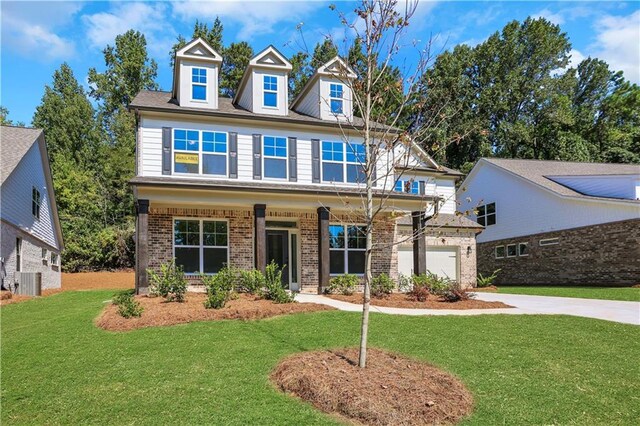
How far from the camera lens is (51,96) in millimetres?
39031

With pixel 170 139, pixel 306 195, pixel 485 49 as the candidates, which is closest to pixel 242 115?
pixel 170 139

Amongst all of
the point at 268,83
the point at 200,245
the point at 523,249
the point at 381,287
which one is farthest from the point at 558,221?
the point at 200,245

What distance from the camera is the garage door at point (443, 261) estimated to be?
811 inches

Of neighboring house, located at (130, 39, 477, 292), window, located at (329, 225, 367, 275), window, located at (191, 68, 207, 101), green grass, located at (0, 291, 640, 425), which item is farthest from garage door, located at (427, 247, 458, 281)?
window, located at (191, 68, 207, 101)

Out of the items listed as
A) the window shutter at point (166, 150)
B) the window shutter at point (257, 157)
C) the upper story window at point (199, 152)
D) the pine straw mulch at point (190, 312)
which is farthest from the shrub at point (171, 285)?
the window shutter at point (257, 157)

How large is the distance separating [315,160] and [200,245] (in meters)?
4.71

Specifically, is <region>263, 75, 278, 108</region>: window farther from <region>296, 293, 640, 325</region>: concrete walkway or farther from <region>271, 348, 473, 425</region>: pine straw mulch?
<region>271, 348, 473, 425</region>: pine straw mulch

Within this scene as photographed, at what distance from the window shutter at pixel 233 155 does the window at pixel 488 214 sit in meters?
17.7

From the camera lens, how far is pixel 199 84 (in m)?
15.5

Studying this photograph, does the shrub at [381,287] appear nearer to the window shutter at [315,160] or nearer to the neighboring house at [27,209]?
the window shutter at [315,160]

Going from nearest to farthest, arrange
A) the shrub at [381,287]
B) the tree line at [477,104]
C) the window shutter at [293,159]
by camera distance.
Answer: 1. the shrub at [381,287]
2. the window shutter at [293,159]
3. the tree line at [477,104]

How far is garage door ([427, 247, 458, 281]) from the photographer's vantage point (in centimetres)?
2061

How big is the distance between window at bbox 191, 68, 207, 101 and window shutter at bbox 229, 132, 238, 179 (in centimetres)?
172

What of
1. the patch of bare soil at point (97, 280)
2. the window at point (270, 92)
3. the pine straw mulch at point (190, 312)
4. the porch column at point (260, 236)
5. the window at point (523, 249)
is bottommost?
the patch of bare soil at point (97, 280)
